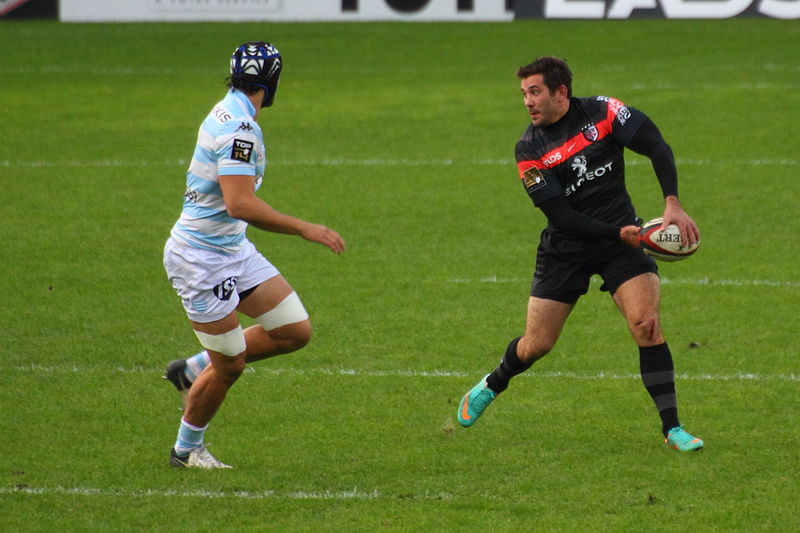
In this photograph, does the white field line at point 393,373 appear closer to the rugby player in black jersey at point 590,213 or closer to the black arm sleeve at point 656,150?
the rugby player in black jersey at point 590,213

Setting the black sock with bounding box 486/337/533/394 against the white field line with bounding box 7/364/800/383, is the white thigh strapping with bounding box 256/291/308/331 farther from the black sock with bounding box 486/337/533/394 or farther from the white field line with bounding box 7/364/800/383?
the white field line with bounding box 7/364/800/383

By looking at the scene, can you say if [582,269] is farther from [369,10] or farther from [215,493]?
[369,10]

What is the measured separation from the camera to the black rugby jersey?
7.36m

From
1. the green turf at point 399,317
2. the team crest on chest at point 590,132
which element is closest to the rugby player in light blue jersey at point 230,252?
the green turf at point 399,317

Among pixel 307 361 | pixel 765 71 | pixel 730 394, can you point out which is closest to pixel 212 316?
pixel 307 361

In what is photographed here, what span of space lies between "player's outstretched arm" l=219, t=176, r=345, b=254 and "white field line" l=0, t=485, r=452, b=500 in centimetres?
133

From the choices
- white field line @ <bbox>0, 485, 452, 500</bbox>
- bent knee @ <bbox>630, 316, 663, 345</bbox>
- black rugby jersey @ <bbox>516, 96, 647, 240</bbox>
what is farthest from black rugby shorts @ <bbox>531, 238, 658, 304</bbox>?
white field line @ <bbox>0, 485, 452, 500</bbox>

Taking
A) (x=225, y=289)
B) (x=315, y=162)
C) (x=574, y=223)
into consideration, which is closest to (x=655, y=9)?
(x=315, y=162)

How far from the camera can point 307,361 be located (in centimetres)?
939

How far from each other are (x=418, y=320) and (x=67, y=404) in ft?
10.1

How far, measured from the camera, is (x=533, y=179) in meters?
7.38

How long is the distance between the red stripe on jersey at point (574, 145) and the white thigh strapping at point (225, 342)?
1.89 metres

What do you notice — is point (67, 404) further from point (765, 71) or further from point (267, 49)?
point (765, 71)

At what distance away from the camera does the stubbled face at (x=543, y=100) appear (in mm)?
7320
